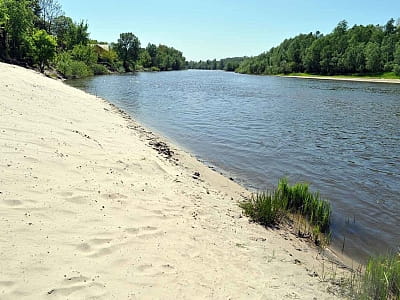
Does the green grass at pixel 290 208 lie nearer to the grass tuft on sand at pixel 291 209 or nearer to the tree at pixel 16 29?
the grass tuft on sand at pixel 291 209

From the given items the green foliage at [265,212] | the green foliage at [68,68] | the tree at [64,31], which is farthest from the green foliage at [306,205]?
the tree at [64,31]

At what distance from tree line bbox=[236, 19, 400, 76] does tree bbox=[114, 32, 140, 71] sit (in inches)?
2237

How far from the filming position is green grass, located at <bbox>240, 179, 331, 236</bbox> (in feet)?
26.8

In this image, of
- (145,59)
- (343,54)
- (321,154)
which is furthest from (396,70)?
(145,59)

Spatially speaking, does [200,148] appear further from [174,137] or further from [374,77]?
[374,77]

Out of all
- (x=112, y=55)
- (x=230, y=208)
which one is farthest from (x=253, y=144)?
(x=112, y=55)

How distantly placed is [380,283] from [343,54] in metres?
126

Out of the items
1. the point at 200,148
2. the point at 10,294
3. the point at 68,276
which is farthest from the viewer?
the point at 200,148

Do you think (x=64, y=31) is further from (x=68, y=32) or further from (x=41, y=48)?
(x=41, y=48)

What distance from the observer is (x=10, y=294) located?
3.86m

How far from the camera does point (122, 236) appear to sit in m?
5.68

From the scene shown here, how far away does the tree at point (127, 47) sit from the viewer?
477 ft

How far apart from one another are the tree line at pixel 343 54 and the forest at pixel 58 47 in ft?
192

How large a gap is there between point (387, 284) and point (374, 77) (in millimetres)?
112895
